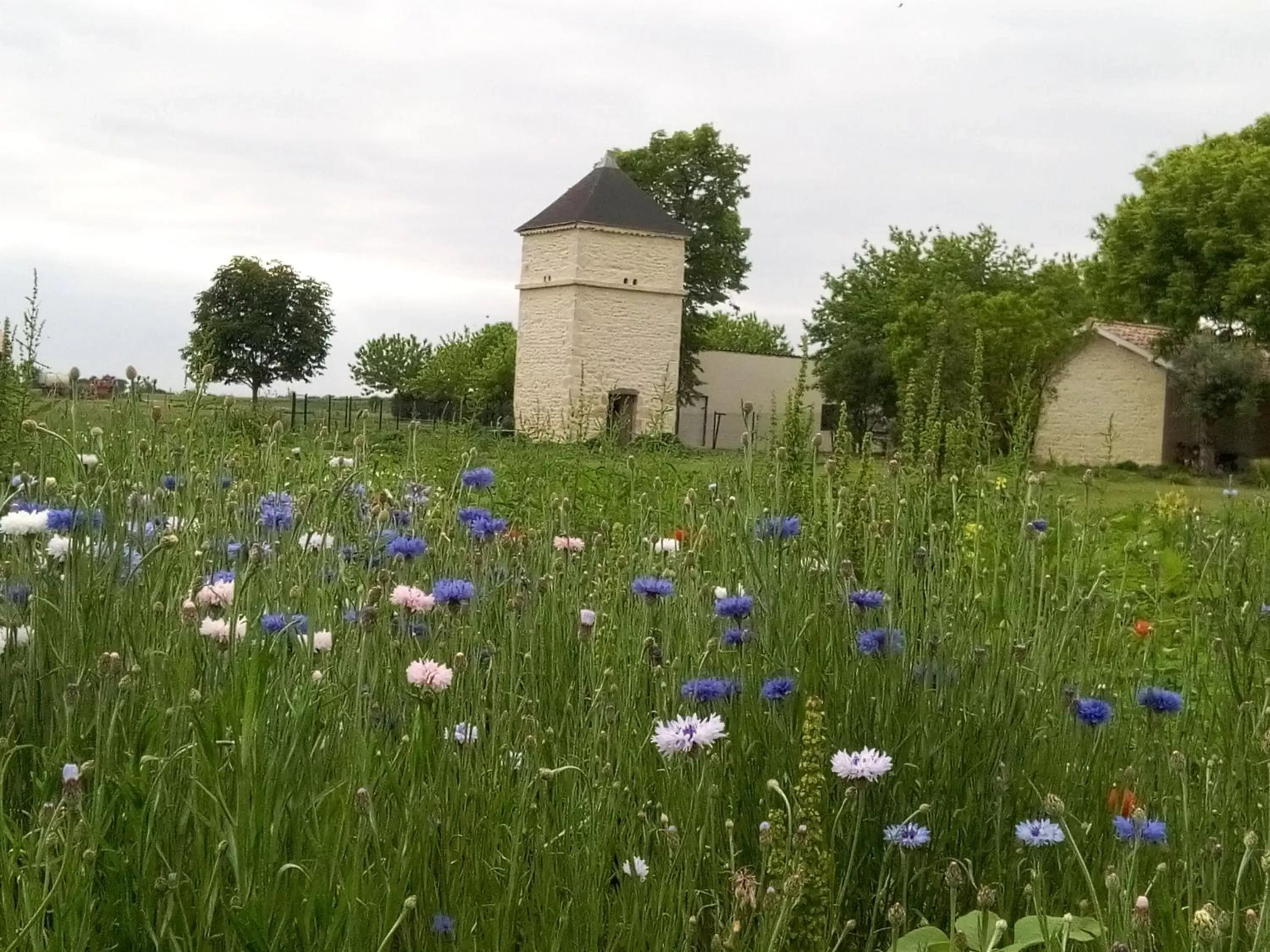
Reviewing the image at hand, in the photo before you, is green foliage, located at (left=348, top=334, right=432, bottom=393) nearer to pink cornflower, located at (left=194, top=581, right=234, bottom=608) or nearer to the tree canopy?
the tree canopy

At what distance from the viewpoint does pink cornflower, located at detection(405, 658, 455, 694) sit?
7.31ft

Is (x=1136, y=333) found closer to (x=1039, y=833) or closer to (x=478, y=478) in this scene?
(x=478, y=478)

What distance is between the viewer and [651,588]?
2.98m

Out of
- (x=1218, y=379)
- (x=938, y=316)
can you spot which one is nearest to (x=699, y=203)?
(x=938, y=316)

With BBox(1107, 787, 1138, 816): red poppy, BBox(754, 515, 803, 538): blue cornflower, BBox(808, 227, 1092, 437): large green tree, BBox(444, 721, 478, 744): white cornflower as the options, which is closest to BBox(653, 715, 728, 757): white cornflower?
BBox(444, 721, 478, 744): white cornflower

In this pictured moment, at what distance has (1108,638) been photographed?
11.5ft

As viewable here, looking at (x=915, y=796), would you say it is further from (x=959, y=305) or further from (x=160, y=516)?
(x=959, y=305)

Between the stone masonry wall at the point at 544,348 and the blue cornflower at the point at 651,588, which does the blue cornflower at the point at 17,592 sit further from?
the stone masonry wall at the point at 544,348

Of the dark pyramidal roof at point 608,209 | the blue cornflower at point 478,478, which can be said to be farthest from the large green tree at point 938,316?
the blue cornflower at point 478,478

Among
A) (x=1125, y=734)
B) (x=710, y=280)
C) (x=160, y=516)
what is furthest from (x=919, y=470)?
(x=710, y=280)

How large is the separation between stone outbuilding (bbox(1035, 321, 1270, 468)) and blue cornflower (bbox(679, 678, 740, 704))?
32460 millimetres

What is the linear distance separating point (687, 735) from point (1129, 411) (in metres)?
35.8

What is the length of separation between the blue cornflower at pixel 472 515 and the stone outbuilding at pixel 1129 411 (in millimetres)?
31947

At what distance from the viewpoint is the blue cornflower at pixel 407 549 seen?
2916 millimetres
